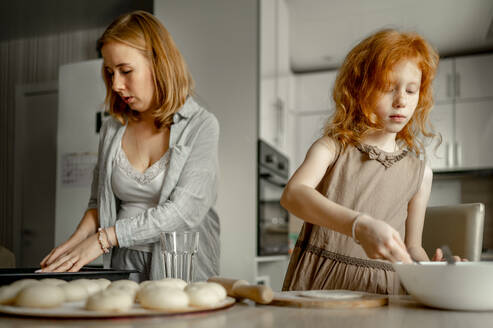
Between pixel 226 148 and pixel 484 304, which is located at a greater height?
pixel 226 148

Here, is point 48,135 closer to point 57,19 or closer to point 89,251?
point 57,19

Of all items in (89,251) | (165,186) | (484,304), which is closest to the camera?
(484,304)

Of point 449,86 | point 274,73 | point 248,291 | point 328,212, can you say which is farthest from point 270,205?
point 248,291

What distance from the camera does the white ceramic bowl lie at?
0.63 meters

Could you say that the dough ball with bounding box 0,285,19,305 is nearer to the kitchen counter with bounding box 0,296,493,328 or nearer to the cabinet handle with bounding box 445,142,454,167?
the kitchen counter with bounding box 0,296,493,328

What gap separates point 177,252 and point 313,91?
310 centimetres

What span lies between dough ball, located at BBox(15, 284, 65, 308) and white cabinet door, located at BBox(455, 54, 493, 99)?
10.9 feet

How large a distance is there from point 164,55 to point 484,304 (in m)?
1.03

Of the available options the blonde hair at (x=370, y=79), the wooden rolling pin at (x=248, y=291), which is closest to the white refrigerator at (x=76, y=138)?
the blonde hair at (x=370, y=79)

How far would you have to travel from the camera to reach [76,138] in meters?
2.99

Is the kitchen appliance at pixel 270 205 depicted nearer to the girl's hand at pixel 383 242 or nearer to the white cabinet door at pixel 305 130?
the white cabinet door at pixel 305 130

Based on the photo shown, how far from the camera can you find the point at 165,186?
4.30 ft

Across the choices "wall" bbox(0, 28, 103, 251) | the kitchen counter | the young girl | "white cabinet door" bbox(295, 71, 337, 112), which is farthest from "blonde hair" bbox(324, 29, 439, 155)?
"wall" bbox(0, 28, 103, 251)

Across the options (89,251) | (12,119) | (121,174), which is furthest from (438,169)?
(12,119)
